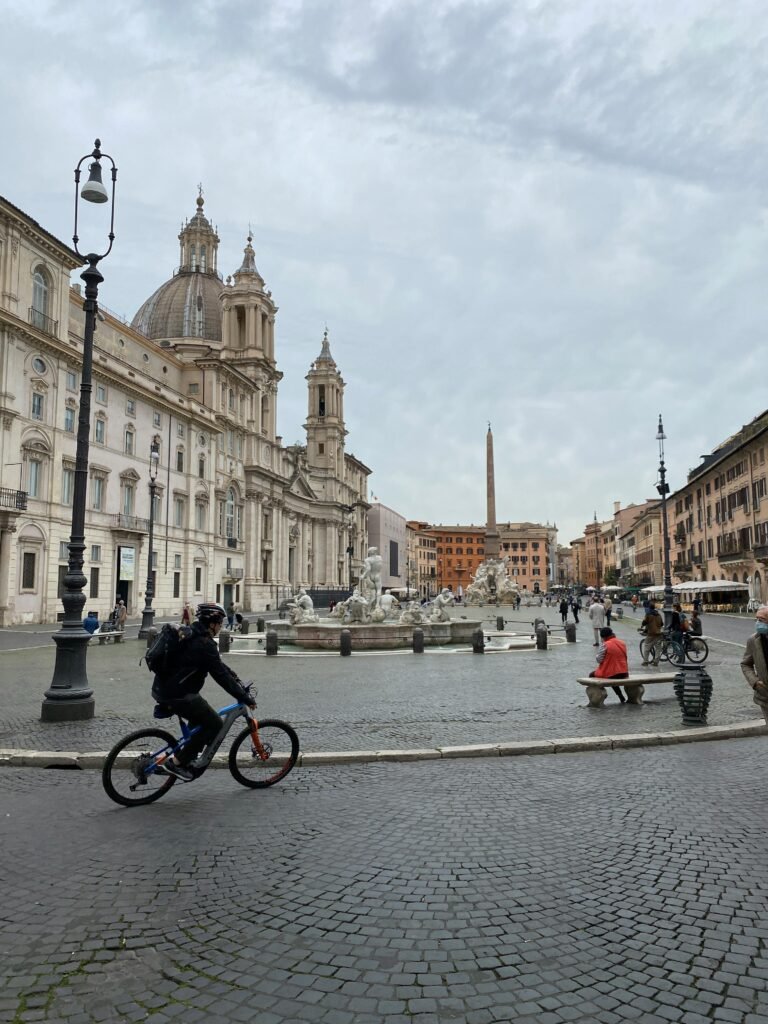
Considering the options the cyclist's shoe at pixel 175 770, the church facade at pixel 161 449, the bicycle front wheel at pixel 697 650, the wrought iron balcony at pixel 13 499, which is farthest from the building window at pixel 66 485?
the cyclist's shoe at pixel 175 770

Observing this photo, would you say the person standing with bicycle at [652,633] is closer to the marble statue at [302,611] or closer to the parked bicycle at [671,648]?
the parked bicycle at [671,648]

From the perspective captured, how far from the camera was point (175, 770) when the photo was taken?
224 inches

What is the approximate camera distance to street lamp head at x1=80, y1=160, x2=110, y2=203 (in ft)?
32.8

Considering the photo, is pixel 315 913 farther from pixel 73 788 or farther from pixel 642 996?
pixel 73 788

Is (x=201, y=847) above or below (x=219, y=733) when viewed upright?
below

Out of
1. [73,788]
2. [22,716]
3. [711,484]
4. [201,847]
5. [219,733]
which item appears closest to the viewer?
[201,847]

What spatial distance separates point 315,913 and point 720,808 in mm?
3459

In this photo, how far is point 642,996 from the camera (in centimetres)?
292

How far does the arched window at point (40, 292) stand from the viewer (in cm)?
3412

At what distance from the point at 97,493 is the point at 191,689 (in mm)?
37454

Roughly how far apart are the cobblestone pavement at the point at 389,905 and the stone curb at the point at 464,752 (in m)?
0.89

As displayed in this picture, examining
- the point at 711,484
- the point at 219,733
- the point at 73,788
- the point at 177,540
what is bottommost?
the point at 73,788

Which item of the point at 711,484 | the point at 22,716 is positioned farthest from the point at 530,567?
the point at 22,716

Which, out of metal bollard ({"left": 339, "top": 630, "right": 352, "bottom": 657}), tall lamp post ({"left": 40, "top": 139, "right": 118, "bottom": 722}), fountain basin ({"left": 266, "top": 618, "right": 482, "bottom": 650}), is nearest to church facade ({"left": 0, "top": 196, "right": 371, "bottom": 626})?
fountain basin ({"left": 266, "top": 618, "right": 482, "bottom": 650})
